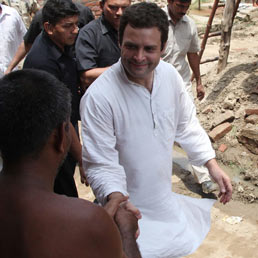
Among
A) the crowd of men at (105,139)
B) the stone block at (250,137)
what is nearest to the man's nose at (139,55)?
the crowd of men at (105,139)

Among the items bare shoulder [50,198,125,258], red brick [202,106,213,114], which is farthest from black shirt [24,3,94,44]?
bare shoulder [50,198,125,258]

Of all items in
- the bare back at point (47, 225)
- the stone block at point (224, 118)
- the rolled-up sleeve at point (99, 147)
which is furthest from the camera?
the stone block at point (224, 118)

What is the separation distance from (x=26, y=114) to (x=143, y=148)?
994mm

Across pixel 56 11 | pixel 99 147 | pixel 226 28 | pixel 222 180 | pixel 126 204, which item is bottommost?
pixel 226 28

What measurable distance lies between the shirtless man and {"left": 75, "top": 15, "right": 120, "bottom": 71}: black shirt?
195cm

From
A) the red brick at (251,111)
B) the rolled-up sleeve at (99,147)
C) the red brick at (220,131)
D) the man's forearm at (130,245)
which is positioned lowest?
the red brick at (220,131)

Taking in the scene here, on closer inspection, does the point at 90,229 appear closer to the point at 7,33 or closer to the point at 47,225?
the point at 47,225

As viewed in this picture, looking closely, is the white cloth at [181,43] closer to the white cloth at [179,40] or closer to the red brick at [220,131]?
the white cloth at [179,40]

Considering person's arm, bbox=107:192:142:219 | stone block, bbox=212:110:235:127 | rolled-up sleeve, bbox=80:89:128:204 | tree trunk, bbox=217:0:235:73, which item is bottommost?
stone block, bbox=212:110:235:127

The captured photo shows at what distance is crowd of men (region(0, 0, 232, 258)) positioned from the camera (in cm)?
104

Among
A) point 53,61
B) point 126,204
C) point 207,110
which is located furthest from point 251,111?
point 126,204

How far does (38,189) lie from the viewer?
107 centimetres

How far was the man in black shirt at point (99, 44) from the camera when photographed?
10.1 ft

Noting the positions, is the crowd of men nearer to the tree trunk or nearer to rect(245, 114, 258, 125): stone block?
rect(245, 114, 258, 125): stone block
